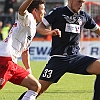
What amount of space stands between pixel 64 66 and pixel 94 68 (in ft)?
1.83

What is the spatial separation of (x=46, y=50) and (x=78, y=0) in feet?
51.0

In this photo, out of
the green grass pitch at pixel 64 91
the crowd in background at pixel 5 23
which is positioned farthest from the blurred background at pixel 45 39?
the green grass pitch at pixel 64 91

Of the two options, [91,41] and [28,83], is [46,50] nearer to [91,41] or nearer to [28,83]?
[91,41]

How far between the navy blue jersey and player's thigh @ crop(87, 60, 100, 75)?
0.41m

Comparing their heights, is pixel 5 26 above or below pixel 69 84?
below

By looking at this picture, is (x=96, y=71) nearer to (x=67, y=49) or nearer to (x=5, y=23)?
(x=67, y=49)

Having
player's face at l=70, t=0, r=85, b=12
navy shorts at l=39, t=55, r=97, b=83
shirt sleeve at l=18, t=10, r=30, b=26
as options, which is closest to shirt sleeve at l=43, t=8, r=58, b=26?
player's face at l=70, t=0, r=85, b=12

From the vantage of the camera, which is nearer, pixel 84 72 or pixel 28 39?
pixel 28 39

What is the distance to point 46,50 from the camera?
24453 millimetres

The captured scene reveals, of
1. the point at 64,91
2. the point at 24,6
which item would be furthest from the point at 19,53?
the point at 64,91

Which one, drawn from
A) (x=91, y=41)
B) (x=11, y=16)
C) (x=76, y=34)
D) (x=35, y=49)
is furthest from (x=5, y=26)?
(x=76, y=34)

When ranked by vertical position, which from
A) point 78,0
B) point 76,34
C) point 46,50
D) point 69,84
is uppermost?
point 78,0

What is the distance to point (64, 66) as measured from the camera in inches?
357

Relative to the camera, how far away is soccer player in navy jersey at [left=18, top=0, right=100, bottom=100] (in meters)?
9.04
